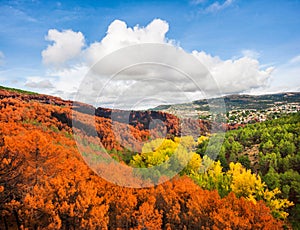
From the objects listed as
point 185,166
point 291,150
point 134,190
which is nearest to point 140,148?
point 185,166

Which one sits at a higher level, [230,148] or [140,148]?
[140,148]

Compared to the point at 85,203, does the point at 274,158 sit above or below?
below

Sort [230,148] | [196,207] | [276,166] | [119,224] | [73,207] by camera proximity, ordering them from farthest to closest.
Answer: [230,148] → [276,166] → [196,207] → [119,224] → [73,207]

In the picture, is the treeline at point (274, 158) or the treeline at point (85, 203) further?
the treeline at point (274, 158)

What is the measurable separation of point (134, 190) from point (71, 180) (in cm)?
1005

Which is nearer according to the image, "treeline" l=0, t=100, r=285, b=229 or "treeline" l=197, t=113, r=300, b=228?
"treeline" l=0, t=100, r=285, b=229

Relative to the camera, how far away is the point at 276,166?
227 ft

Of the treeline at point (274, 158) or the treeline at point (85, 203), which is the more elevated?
the treeline at point (85, 203)

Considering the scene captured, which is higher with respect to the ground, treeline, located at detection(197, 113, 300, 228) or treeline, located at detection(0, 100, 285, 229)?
treeline, located at detection(0, 100, 285, 229)

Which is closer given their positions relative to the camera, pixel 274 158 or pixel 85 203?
pixel 85 203

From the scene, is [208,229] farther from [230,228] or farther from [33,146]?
[33,146]

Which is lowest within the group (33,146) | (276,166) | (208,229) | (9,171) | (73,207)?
(276,166)

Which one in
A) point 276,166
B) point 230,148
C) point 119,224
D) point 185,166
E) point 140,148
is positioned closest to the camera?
point 119,224

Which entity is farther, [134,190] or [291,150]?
[291,150]
